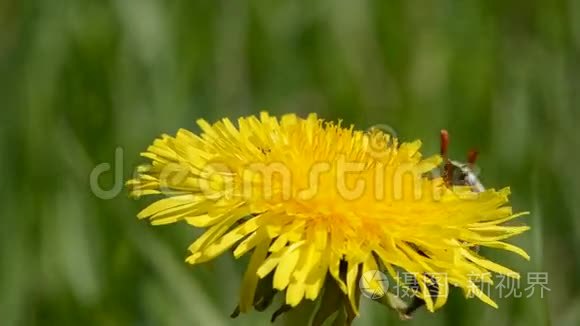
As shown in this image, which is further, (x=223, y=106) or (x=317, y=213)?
(x=223, y=106)

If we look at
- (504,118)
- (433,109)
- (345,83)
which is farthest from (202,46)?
(504,118)

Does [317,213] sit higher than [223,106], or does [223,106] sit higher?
[223,106]

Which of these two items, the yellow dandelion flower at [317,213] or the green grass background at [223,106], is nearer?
the yellow dandelion flower at [317,213]

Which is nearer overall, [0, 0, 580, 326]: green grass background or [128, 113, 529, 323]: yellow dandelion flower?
[128, 113, 529, 323]: yellow dandelion flower
